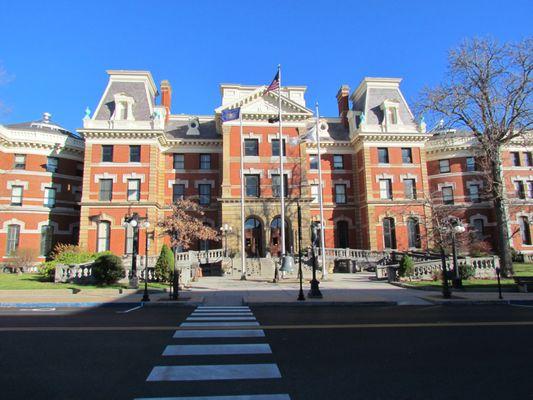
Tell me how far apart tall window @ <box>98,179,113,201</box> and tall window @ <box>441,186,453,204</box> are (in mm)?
36446

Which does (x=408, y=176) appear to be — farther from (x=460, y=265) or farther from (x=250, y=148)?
(x=460, y=265)

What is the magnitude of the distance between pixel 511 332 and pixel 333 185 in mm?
35220

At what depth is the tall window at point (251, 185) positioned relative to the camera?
39.6 metres

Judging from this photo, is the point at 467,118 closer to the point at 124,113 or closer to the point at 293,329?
the point at 293,329

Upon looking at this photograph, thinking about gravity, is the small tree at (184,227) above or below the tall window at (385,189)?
below

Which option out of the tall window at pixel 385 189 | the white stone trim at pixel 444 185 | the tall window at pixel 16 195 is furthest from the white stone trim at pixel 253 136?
the tall window at pixel 16 195

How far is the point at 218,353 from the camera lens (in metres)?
6.96

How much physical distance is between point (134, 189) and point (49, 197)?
9513mm

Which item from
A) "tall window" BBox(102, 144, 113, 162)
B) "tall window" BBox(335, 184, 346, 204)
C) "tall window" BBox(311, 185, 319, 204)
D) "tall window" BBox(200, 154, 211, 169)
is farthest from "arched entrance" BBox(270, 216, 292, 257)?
"tall window" BBox(102, 144, 113, 162)

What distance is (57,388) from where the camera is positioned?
509 centimetres

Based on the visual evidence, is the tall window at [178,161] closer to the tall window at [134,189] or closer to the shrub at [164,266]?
the tall window at [134,189]

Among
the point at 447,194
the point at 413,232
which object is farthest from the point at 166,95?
the point at 447,194

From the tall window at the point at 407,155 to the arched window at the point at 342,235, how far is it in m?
9.44

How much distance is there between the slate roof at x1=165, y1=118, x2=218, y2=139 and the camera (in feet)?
141
